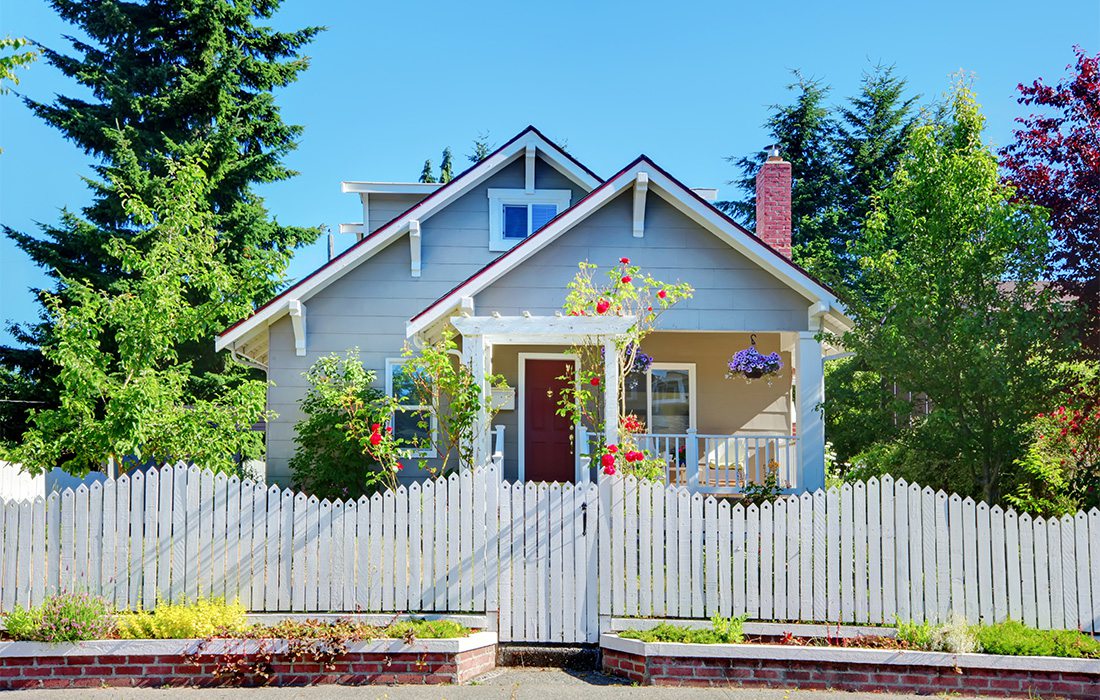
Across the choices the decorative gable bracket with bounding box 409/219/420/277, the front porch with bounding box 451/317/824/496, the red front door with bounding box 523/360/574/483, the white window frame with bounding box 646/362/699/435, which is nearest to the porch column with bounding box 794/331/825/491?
the front porch with bounding box 451/317/824/496

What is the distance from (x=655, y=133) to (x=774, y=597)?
56.3 feet

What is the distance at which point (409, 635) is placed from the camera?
7.43 m

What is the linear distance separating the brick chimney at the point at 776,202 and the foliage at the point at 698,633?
870cm

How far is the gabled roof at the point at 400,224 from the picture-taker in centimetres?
1421

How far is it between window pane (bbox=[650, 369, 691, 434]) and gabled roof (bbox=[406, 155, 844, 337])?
9.96ft

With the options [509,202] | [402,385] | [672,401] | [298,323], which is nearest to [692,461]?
[672,401]

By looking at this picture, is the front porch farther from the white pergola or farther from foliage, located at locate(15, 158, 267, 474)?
foliage, located at locate(15, 158, 267, 474)

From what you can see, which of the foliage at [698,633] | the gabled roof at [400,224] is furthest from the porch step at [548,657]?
the gabled roof at [400,224]

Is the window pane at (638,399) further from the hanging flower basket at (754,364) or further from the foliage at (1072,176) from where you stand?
the foliage at (1072,176)

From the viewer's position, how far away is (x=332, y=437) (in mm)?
12875

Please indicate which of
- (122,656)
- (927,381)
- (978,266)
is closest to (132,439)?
(122,656)

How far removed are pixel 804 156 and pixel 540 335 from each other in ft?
83.6

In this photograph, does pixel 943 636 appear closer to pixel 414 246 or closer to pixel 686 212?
pixel 686 212

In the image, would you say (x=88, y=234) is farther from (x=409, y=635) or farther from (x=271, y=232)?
(x=409, y=635)
